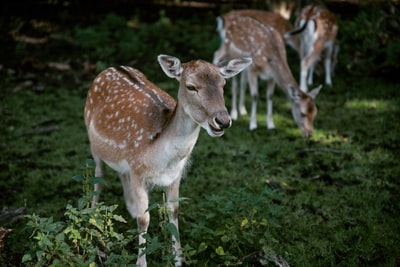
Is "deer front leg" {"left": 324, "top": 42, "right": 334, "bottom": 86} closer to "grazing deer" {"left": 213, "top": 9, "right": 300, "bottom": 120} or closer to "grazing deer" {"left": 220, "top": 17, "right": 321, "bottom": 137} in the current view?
"grazing deer" {"left": 213, "top": 9, "right": 300, "bottom": 120}

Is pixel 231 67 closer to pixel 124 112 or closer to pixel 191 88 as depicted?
pixel 191 88

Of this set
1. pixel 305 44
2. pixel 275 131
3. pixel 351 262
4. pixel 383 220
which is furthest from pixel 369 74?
pixel 351 262

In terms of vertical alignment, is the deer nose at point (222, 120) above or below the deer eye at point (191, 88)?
below

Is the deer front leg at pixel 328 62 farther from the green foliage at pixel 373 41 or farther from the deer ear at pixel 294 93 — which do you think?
the deer ear at pixel 294 93

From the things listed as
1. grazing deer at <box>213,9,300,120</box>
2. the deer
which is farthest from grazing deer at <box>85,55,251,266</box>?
the deer

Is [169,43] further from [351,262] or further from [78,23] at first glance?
[351,262]

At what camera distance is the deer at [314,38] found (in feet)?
30.3

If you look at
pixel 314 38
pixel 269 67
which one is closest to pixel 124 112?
pixel 269 67

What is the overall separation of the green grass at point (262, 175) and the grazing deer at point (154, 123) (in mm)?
481

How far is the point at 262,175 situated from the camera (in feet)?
20.7

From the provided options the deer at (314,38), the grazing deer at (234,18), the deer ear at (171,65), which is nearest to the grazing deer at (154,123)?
the deer ear at (171,65)

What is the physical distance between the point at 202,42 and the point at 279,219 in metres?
6.65

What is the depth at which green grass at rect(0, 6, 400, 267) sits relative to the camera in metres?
4.73

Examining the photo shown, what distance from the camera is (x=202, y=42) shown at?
11.4 m
